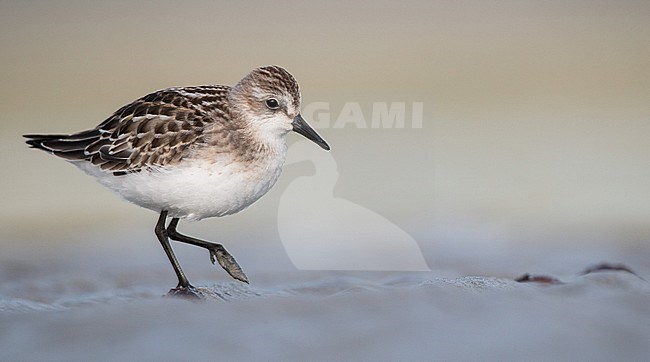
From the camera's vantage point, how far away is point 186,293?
9.58ft

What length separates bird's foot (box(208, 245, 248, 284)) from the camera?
3160mm

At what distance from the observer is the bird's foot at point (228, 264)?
316 cm

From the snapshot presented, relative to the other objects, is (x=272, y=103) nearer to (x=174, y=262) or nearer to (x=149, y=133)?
(x=149, y=133)

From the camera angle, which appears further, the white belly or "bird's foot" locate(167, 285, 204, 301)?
the white belly

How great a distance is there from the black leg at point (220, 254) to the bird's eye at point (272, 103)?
0.49 metres

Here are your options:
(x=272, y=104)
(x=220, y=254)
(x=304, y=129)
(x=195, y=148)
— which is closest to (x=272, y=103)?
(x=272, y=104)

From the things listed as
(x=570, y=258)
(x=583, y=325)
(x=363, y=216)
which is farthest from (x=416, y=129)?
(x=583, y=325)

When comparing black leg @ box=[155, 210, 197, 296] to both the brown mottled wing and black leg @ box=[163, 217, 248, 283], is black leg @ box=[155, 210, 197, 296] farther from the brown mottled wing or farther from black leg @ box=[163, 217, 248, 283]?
the brown mottled wing

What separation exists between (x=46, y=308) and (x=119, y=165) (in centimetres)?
55

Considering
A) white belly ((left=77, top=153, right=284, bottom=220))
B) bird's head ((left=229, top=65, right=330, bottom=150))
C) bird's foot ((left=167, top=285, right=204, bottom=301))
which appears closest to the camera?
bird's foot ((left=167, top=285, right=204, bottom=301))

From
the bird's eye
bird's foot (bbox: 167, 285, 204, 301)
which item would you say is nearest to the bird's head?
the bird's eye

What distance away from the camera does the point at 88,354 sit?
2.39 metres

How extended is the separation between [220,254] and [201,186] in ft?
1.09

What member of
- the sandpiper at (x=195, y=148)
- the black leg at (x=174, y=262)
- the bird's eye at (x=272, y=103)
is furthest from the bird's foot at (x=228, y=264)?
the bird's eye at (x=272, y=103)
